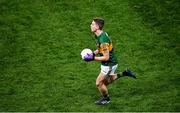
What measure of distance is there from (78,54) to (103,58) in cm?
347

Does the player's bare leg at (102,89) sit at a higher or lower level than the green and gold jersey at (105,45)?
lower

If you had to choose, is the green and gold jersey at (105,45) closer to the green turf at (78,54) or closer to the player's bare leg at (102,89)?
the player's bare leg at (102,89)

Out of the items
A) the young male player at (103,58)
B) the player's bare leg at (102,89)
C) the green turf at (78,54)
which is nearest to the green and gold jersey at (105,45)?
the young male player at (103,58)

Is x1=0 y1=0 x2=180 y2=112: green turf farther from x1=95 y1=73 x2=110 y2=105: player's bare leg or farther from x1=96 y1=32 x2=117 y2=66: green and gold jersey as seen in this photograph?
x1=96 y1=32 x2=117 y2=66: green and gold jersey

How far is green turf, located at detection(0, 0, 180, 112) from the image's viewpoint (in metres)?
10.7

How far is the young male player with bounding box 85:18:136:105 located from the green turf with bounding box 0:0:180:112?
553 mm

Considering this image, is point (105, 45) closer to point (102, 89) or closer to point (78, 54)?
point (102, 89)

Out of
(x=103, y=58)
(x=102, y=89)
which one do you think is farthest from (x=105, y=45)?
(x=102, y=89)

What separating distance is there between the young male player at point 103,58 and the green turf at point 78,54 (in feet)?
1.82

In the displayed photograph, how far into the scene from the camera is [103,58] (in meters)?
9.87

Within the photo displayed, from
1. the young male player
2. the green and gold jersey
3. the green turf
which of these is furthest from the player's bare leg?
the green and gold jersey

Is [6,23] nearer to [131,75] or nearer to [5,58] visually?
[5,58]

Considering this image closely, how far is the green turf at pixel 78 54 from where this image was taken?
1070cm

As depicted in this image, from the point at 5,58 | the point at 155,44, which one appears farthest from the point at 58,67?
the point at 155,44
